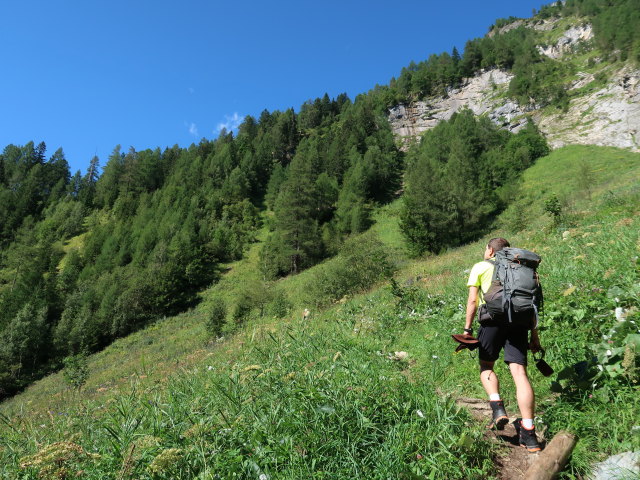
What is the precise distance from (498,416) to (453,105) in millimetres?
97565

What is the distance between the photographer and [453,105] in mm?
85312

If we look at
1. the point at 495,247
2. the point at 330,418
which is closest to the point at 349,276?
the point at 495,247

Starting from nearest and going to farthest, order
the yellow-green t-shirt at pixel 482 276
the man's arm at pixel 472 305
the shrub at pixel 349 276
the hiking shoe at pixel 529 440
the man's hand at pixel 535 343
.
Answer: the hiking shoe at pixel 529 440, the man's hand at pixel 535 343, the yellow-green t-shirt at pixel 482 276, the man's arm at pixel 472 305, the shrub at pixel 349 276

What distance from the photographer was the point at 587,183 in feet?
71.7

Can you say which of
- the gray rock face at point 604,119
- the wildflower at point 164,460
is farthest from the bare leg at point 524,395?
the gray rock face at point 604,119

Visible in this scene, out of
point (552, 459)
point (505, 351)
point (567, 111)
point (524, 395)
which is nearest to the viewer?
point (552, 459)

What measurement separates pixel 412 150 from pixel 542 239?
59437 mm

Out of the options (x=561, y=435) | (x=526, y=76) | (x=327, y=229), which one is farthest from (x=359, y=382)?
(x=526, y=76)

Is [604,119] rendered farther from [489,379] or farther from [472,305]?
[489,379]

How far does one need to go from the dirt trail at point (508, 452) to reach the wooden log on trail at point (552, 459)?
32 centimetres

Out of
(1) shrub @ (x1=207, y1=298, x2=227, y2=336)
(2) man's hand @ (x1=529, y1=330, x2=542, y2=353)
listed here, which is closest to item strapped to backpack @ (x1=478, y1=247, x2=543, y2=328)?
(2) man's hand @ (x1=529, y1=330, x2=542, y2=353)

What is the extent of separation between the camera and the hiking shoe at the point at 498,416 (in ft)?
9.30

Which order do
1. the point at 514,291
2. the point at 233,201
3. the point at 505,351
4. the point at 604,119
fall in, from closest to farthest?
1. the point at 514,291
2. the point at 505,351
3. the point at 604,119
4. the point at 233,201

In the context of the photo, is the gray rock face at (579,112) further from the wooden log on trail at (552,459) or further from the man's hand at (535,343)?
the wooden log on trail at (552,459)
